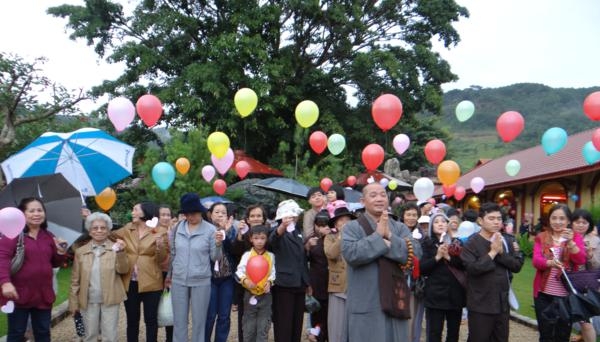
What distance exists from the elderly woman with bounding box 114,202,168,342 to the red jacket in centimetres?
76

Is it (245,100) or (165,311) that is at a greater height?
(245,100)

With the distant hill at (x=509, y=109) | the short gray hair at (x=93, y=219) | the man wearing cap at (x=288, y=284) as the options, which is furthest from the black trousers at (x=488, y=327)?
the distant hill at (x=509, y=109)

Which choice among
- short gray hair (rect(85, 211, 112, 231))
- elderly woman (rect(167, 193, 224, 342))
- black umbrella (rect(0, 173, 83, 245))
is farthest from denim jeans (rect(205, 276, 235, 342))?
black umbrella (rect(0, 173, 83, 245))

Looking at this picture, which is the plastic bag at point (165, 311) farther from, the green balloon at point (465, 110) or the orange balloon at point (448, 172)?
the green balloon at point (465, 110)

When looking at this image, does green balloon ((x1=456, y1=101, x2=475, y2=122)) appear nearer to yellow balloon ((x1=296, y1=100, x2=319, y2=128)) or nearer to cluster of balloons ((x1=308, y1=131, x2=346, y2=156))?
cluster of balloons ((x1=308, y1=131, x2=346, y2=156))

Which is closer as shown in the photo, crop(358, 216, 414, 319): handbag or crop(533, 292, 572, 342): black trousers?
crop(358, 216, 414, 319): handbag

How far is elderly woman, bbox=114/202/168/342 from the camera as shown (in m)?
5.01

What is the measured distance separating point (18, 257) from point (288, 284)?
2419 mm

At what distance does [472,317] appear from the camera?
14.1 ft

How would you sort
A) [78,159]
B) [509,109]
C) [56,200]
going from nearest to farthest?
[56,200], [78,159], [509,109]

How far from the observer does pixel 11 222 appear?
149 inches

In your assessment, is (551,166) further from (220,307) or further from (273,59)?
(220,307)

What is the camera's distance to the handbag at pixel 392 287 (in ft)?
11.2

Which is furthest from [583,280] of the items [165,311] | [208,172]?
[208,172]
